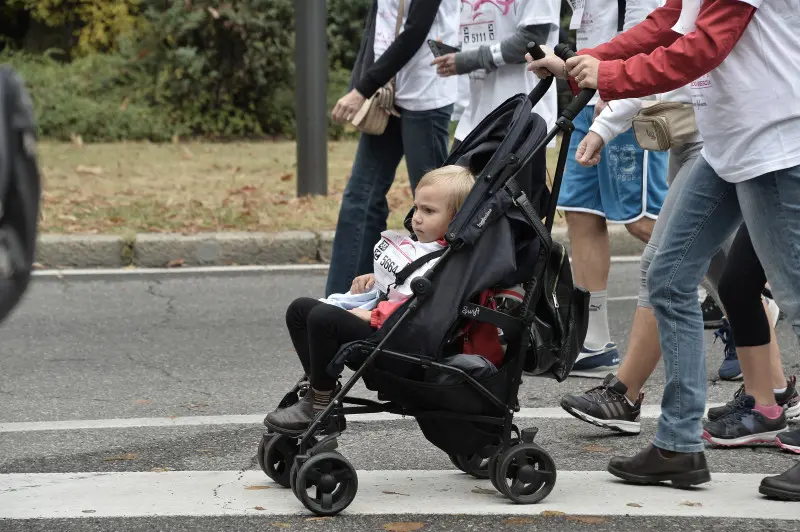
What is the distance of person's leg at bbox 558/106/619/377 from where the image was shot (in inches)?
225

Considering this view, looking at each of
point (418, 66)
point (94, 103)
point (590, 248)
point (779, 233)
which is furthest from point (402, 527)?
point (94, 103)

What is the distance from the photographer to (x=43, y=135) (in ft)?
A: 48.5

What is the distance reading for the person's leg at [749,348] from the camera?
4551 mm

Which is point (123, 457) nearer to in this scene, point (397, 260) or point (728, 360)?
point (397, 260)

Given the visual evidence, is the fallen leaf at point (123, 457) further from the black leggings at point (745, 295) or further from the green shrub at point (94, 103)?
the green shrub at point (94, 103)

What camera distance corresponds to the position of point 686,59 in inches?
142

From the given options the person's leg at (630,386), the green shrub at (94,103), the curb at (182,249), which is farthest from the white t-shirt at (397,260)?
the green shrub at (94,103)

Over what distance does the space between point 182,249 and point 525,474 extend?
5271mm

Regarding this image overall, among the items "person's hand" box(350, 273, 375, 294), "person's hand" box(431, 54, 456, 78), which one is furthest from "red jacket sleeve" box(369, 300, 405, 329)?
"person's hand" box(431, 54, 456, 78)

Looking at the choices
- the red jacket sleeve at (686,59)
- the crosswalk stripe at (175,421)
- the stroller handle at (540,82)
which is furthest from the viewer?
the crosswalk stripe at (175,421)

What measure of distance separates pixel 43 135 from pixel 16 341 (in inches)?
341

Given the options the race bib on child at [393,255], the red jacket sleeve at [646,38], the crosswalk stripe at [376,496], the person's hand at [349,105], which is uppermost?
the red jacket sleeve at [646,38]

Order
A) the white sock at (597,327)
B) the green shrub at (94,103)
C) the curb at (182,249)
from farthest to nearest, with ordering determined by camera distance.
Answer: the green shrub at (94,103)
the curb at (182,249)
the white sock at (597,327)

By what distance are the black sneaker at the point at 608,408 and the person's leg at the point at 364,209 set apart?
172 cm
